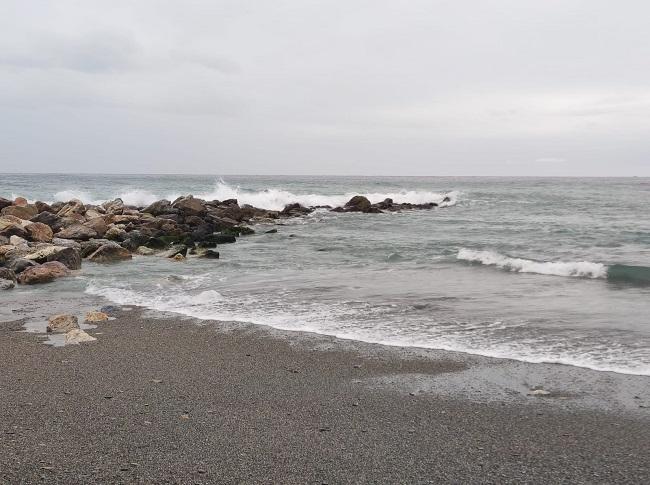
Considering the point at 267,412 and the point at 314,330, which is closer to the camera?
the point at 267,412

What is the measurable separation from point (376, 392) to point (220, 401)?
143 cm

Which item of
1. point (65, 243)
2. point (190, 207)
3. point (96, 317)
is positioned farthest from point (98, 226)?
point (96, 317)

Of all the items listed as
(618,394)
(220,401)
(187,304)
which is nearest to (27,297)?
(187,304)

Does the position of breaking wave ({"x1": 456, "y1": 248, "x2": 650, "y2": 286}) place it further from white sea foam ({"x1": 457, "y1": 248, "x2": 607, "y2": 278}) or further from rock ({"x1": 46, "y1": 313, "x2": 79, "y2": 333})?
rock ({"x1": 46, "y1": 313, "x2": 79, "y2": 333})

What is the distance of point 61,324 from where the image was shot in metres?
7.64

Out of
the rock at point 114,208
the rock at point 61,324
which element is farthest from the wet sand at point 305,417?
the rock at point 114,208

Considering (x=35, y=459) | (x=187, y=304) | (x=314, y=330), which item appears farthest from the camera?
(x=187, y=304)


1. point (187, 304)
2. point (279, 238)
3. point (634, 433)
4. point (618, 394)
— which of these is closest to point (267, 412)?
point (634, 433)

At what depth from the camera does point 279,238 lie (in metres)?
21.5

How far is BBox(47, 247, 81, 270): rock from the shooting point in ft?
43.9

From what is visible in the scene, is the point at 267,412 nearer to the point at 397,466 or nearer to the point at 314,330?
the point at 397,466

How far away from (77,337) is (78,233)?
40.7 ft

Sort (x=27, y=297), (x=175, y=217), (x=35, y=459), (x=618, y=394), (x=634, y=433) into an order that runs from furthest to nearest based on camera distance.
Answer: (x=175, y=217), (x=27, y=297), (x=618, y=394), (x=634, y=433), (x=35, y=459)

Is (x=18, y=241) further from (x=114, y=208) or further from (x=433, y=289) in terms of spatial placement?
(x=433, y=289)
